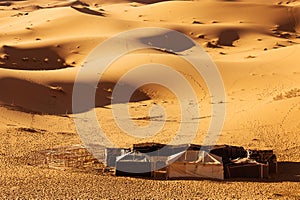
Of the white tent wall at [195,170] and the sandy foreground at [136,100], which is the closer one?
the sandy foreground at [136,100]

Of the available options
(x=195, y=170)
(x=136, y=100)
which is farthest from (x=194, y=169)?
(x=136, y=100)

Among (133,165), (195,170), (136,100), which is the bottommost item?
(136,100)

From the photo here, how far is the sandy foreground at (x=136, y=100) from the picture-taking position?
12398 mm

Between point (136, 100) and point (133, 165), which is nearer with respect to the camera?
point (133, 165)

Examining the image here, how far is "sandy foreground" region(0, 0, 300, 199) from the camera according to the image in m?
12.4

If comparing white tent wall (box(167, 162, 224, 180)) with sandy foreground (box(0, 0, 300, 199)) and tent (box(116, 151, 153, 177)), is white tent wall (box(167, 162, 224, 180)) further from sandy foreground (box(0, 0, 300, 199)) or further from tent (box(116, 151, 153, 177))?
tent (box(116, 151, 153, 177))

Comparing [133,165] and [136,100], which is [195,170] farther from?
[136,100]

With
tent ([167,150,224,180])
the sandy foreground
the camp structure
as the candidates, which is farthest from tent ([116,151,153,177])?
tent ([167,150,224,180])

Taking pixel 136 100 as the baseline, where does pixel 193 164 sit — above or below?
above

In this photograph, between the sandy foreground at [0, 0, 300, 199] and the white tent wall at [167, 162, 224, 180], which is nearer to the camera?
the sandy foreground at [0, 0, 300, 199]

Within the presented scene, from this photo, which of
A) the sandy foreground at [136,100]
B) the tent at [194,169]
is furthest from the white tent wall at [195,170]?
the sandy foreground at [136,100]

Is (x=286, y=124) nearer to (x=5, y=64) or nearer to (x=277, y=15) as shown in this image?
(x=5, y=64)

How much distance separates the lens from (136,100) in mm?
25250

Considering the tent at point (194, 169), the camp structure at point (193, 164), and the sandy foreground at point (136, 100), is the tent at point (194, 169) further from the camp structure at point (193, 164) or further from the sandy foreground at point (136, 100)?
the sandy foreground at point (136, 100)
